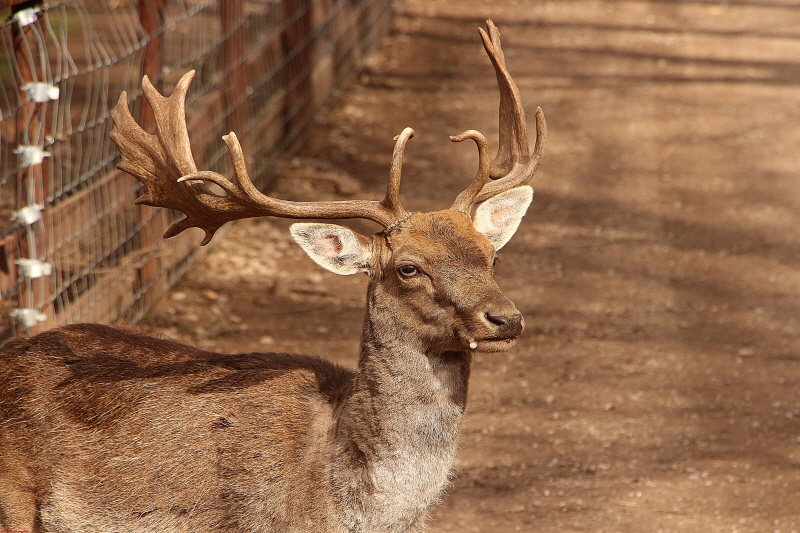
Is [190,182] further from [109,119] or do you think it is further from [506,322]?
[109,119]

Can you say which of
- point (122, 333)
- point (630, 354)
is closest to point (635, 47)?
point (630, 354)

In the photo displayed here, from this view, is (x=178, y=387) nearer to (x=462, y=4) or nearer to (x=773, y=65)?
(x=773, y=65)

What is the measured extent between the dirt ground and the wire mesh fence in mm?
438

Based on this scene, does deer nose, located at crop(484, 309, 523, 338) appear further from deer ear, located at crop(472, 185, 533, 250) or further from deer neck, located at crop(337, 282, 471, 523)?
deer ear, located at crop(472, 185, 533, 250)

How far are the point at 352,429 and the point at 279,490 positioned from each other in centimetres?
41

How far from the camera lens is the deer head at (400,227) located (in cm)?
380

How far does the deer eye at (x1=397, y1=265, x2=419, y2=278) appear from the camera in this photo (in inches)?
154

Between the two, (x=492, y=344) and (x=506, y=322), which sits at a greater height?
(x=506, y=322)

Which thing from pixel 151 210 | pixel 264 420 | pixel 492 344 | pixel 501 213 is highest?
pixel 501 213

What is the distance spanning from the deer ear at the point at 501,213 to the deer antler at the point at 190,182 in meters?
0.42

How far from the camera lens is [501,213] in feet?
14.5

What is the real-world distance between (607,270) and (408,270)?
14.2 feet

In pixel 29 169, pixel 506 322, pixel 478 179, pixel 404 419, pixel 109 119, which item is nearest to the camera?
pixel 506 322

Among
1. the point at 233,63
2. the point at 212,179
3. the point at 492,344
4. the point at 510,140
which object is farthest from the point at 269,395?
the point at 233,63
